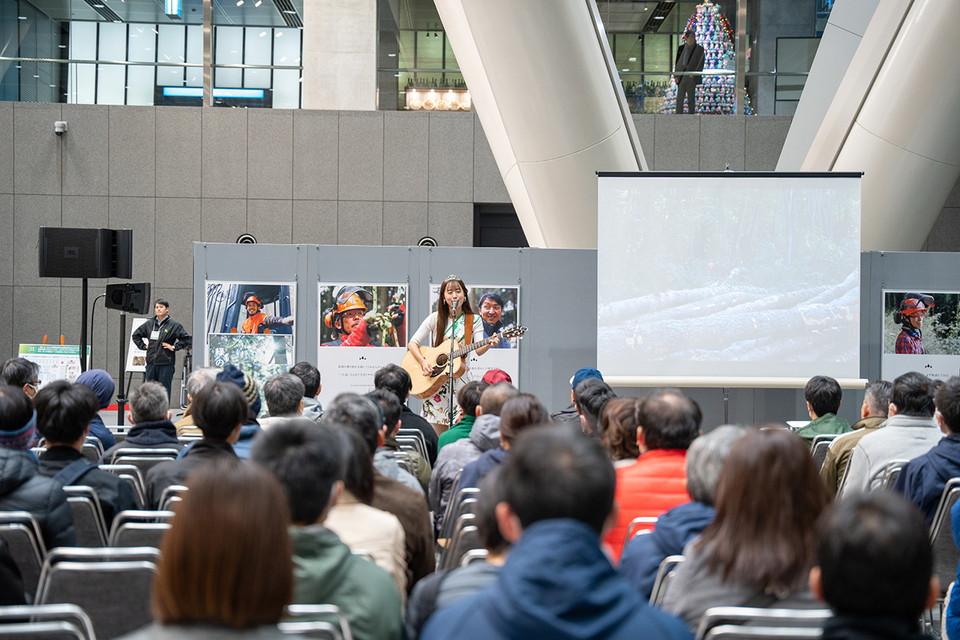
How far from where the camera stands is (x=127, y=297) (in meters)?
11.4

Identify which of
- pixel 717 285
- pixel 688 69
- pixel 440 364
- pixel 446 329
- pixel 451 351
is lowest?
pixel 440 364

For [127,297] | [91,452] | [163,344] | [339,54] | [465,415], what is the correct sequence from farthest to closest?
[339,54]
[163,344]
[127,297]
[465,415]
[91,452]

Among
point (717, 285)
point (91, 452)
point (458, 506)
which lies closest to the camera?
point (458, 506)

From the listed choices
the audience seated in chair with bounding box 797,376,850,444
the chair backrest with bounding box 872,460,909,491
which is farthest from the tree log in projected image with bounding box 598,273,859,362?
the chair backrest with bounding box 872,460,909,491

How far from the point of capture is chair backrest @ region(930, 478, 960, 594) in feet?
12.2

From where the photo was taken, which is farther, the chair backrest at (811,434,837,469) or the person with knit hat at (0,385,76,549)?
the chair backrest at (811,434,837,469)

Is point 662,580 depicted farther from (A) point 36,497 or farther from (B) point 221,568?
(A) point 36,497

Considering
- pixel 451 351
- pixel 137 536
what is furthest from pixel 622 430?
pixel 451 351

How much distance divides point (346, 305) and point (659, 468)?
692 centimetres

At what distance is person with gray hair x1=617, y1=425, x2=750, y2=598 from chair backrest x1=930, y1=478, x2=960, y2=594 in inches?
59.1

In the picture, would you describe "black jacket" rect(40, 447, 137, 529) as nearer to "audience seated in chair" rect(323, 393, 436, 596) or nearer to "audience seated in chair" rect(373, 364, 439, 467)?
"audience seated in chair" rect(323, 393, 436, 596)

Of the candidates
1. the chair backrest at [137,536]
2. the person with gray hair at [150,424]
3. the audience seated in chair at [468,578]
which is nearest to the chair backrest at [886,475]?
the audience seated in chair at [468,578]

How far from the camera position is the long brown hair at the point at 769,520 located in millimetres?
2148

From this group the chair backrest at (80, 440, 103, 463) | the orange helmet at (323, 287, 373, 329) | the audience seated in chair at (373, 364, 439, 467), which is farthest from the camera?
the orange helmet at (323, 287, 373, 329)
